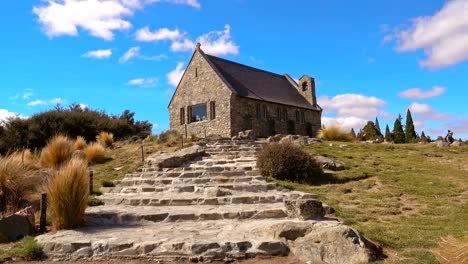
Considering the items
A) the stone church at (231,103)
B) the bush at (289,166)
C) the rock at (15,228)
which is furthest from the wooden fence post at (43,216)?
the stone church at (231,103)

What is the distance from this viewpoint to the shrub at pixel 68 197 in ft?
24.7

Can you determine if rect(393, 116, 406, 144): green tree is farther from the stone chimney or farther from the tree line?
the tree line

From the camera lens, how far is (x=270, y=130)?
30.8 m

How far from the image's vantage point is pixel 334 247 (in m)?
6.42

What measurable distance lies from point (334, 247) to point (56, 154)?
1149cm

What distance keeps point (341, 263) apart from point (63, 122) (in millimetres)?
24952

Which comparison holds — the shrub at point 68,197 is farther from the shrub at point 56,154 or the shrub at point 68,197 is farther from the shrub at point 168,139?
the shrub at point 168,139

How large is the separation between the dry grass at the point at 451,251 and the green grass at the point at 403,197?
0.12 m

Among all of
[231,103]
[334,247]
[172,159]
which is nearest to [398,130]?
[231,103]

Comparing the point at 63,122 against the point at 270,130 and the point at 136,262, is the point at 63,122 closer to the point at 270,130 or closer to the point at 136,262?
the point at 270,130

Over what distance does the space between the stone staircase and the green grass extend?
3.05 feet

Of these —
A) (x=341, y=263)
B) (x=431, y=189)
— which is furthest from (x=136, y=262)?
(x=431, y=189)

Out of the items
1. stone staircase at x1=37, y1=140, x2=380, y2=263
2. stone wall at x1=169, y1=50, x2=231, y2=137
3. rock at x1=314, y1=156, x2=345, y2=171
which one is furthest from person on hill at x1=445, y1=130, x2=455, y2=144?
stone staircase at x1=37, y1=140, x2=380, y2=263

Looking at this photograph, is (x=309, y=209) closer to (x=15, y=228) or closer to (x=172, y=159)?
(x=15, y=228)
